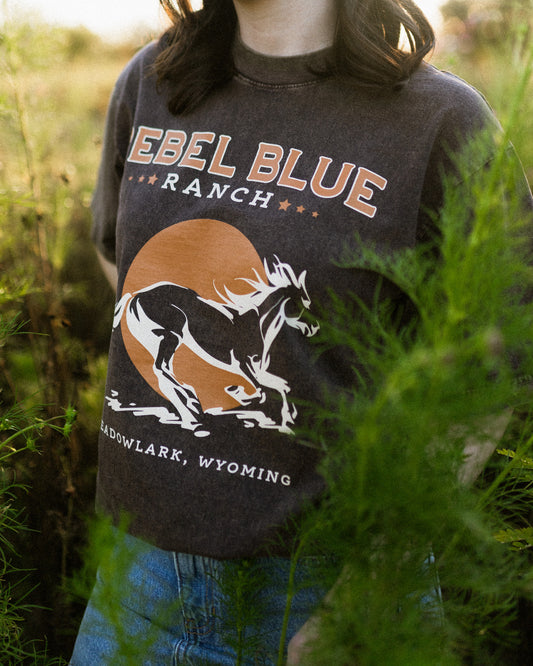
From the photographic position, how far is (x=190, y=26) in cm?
129

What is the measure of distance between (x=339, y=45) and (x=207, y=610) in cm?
102

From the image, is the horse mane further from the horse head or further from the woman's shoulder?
the woman's shoulder

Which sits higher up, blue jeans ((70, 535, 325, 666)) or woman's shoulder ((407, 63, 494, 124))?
woman's shoulder ((407, 63, 494, 124))

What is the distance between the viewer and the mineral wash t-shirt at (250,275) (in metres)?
0.95

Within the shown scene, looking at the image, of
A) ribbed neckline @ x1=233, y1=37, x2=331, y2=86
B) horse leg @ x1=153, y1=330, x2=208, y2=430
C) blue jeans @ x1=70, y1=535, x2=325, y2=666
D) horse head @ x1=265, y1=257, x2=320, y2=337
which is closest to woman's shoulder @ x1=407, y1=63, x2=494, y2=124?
ribbed neckline @ x1=233, y1=37, x2=331, y2=86

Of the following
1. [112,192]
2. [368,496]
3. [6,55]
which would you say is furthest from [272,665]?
[6,55]

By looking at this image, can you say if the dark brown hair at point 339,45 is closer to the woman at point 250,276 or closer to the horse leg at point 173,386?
the woman at point 250,276

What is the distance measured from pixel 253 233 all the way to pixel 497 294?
52 cm

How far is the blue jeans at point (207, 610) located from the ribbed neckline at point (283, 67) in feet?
2.74

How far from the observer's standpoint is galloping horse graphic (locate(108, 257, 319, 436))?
0.96 meters

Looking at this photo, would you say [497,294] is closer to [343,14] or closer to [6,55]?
[343,14]

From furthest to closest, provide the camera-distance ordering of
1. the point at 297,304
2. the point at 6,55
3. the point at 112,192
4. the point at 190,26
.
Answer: the point at 6,55 → the point at 112,192 → the point at 190,26 → the point at 297,304

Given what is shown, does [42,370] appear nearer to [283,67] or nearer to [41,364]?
[41,364]

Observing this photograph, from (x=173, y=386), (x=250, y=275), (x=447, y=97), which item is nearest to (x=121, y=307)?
(x=173, y=386)
